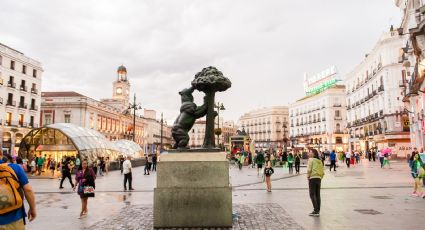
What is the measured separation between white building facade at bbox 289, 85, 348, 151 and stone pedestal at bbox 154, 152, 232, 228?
219 ft

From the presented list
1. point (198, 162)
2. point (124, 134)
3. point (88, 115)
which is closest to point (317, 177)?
point (198, 162)

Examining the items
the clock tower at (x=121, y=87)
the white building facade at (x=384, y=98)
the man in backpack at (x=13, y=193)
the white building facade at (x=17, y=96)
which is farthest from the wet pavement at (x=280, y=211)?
the clock tower at (x=121, y=87)

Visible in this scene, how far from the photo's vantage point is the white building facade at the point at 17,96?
4725 cm

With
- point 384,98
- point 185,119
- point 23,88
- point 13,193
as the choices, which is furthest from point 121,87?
point 13,193

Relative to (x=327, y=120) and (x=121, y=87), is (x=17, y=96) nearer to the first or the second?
(x=121, y=87)

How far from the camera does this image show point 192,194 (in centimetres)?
748

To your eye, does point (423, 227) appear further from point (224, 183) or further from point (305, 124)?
point (305, 124)

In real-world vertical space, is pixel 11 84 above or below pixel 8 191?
above

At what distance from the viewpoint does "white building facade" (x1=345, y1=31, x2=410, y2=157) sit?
4362 cm

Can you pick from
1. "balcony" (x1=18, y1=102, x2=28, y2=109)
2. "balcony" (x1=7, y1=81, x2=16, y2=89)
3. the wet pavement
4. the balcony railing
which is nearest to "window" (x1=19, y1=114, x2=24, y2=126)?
"balcony" (x1=18, y1=102, x2=28, y2=109)

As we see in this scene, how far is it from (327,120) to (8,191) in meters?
78.7

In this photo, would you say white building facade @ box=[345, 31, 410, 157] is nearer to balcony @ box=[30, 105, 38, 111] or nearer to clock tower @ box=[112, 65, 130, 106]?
balcony @ box=[30, 105, 38, 111]

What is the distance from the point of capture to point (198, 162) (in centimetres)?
765

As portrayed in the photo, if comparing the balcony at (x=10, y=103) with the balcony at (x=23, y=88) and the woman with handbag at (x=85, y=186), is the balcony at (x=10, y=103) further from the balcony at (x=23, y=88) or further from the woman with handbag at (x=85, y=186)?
the woman with handbag at (x=85, y=186)
